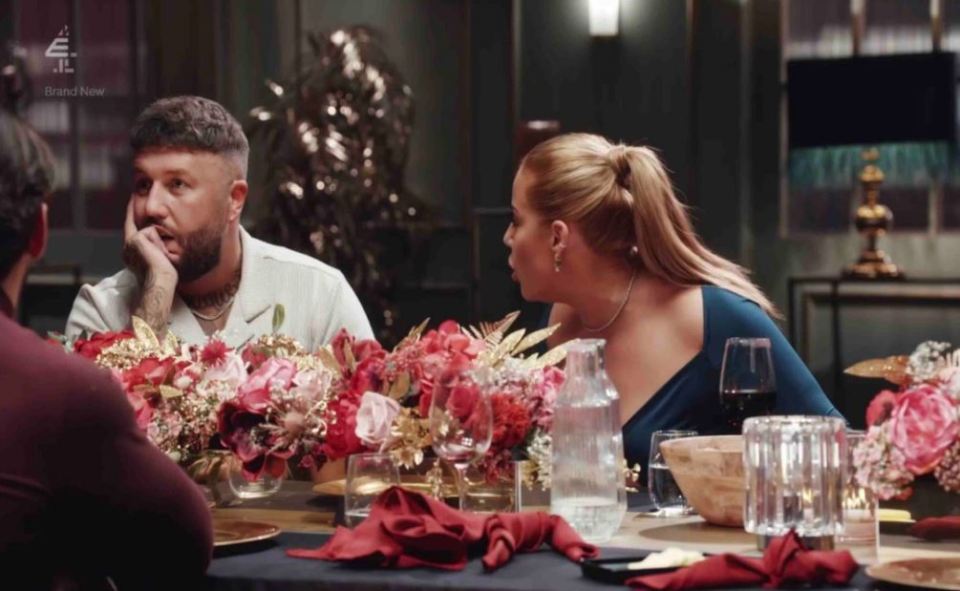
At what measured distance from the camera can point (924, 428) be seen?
229 centimetres

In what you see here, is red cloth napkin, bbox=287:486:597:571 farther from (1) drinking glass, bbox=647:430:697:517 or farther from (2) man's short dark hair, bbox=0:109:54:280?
(2) man's short dark hair, bbox=0:109:54:280

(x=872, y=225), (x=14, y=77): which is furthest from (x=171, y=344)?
(x=14, y=77)

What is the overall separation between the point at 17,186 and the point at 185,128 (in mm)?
1789

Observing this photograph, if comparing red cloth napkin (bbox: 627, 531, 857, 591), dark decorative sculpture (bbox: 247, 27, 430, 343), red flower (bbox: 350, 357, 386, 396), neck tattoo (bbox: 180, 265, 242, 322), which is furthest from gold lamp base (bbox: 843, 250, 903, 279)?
red cloth napkin (bbox: 627, 531, 857, 591)

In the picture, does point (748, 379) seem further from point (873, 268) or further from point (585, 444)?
point (873, 268)

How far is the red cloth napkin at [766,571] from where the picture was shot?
2070 mm

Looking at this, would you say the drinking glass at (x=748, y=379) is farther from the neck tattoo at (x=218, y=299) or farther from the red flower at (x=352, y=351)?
the neck tattoo at (x=218, y=299)

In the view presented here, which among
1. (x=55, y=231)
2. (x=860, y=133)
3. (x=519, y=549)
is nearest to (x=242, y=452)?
(x=519, y=549)

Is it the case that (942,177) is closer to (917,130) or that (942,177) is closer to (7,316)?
(917,130)

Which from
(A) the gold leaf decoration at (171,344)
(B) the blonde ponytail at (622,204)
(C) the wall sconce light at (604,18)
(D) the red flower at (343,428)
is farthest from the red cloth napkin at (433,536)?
(C) the wall sconce light at (604,18)

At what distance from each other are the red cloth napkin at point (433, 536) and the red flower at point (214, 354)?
1.84 ft

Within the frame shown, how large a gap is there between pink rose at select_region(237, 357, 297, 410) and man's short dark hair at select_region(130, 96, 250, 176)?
3.68 feet

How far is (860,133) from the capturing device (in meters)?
6.38

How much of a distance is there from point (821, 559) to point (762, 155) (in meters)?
5.07
